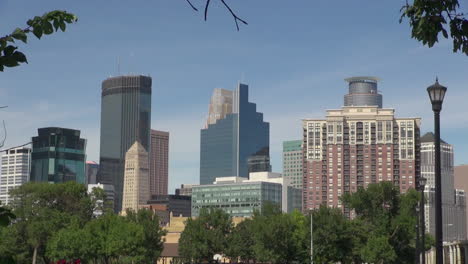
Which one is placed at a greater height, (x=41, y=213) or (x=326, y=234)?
(x=41, y=213)

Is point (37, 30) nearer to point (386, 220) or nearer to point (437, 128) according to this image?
point (437, 128)

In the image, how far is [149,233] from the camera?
118 meters

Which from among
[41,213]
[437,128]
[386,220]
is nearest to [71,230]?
[41,213]

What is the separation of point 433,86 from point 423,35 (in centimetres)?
983

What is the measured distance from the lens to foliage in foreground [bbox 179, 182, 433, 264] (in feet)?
359

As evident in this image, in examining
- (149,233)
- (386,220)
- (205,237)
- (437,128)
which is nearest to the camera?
(437,128)

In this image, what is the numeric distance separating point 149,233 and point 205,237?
8.30 meters

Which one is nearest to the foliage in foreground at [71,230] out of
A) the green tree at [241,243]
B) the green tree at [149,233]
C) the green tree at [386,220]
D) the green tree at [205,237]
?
the green tree at [149,233]

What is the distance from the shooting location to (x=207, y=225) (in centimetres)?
12375

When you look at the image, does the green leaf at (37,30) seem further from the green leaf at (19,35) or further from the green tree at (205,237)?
the green tree at (205,237)

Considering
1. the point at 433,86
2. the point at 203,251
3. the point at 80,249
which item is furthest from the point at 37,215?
the point at 433,86

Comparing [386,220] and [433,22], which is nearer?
[433,22]

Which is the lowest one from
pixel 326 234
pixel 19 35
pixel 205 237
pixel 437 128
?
pixel 205 237

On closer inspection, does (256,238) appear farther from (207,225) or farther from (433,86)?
(433,86)
